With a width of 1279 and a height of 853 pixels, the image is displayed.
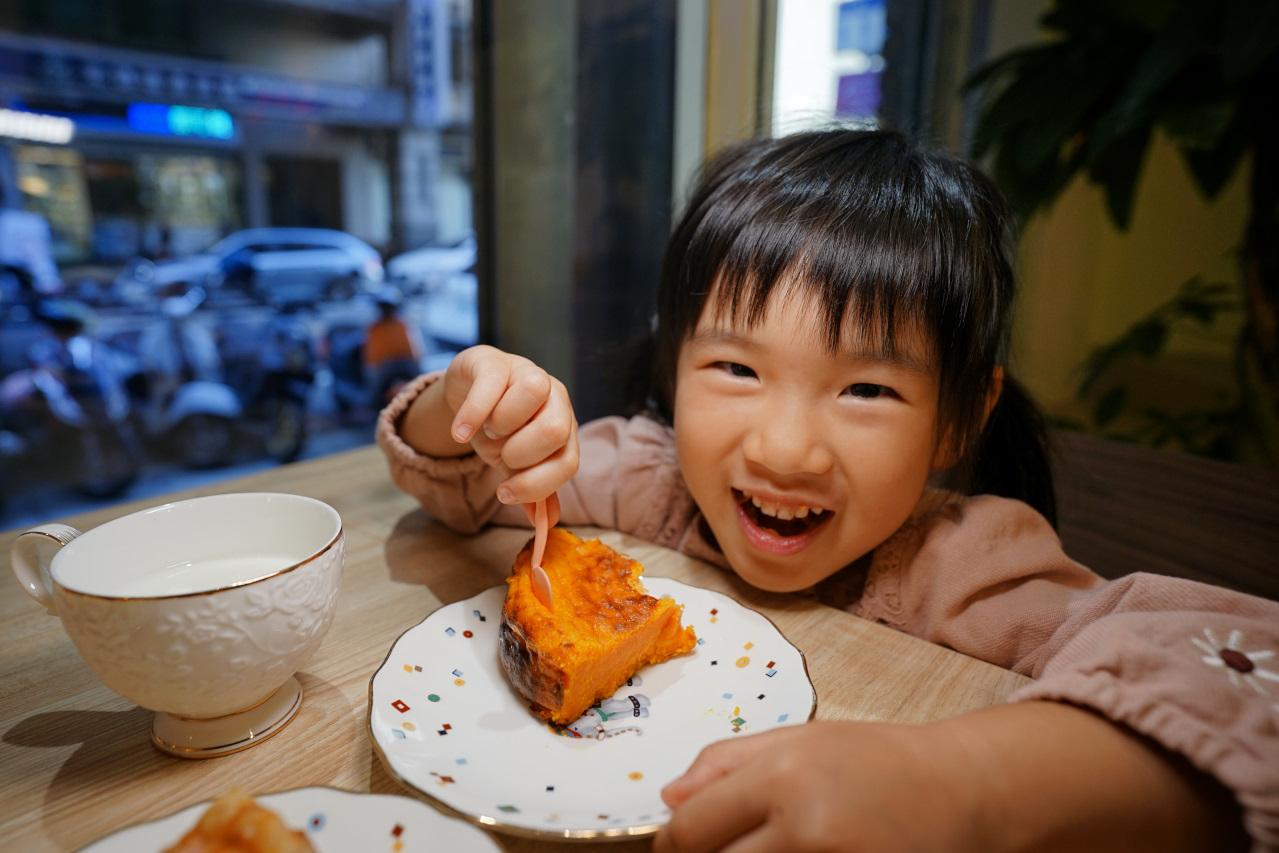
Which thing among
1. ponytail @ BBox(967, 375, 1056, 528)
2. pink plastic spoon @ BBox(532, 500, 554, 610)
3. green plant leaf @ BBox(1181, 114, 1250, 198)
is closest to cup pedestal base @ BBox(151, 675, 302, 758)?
pink plastic spoon @ BBox(532, 500, 554, 610)

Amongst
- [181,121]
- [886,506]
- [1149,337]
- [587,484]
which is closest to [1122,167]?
[1149,337]

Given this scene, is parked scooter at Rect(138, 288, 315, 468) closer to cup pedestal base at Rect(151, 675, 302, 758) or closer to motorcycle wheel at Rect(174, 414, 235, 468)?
motorcycle wheel at Rect(174, 414, 235, 468)

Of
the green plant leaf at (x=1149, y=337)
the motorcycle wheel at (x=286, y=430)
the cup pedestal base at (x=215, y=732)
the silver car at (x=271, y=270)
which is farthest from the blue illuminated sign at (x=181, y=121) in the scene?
the green plant leaf at (x=1149, y=337)

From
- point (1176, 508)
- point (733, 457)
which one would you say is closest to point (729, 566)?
point (733, 457)

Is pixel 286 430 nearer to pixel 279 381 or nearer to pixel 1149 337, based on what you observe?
pixel 279 381

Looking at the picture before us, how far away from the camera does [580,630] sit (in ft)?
2.01

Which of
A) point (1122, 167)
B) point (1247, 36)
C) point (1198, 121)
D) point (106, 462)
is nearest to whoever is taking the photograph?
point (1247, 36)

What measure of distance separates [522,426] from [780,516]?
1.00 feet

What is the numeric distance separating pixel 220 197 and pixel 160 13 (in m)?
0.44

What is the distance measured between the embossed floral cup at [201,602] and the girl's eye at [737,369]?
0.43m

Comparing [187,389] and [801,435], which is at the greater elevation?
[801,435]

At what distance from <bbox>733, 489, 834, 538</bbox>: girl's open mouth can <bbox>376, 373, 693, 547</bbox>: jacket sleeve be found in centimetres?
17

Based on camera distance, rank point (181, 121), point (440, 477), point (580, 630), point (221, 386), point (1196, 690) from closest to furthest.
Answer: point (1196, 690), point (580, 630), point (440, 477), point (181, 121), point (221, 386)

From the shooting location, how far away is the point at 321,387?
2.26 m
